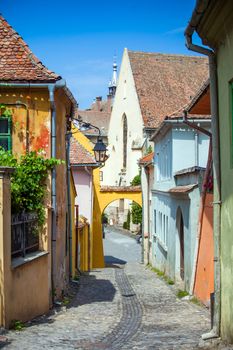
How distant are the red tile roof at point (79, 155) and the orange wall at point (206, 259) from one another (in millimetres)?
13775

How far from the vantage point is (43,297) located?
13.0m

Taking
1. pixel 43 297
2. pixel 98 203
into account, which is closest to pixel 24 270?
pixel 43 297

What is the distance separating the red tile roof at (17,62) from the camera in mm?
13500

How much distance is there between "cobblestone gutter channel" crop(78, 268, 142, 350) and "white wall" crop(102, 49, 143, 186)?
36006mm

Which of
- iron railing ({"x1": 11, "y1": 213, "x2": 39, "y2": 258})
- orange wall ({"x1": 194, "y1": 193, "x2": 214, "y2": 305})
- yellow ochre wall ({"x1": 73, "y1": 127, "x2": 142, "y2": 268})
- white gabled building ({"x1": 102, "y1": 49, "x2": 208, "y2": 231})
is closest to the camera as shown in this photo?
iron railing ({"x1": 11, "y1": 213, "x2": 39, "y2": 258})

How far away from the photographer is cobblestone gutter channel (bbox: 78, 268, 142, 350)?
9634mm

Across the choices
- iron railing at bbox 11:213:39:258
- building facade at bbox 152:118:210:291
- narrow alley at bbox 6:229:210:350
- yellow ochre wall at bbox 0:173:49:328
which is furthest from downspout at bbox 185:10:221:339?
building facade at bbox 152:118:210:291

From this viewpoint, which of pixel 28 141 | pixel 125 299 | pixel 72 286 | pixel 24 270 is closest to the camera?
pixel 24 270

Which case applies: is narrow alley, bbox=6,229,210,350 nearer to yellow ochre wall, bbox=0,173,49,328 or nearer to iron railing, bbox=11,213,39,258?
yellow ochre wall, bbox=0,173,49,328

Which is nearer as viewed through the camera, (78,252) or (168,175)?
(168,175)

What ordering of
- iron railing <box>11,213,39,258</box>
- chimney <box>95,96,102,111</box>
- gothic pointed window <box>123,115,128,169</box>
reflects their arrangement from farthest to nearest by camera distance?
chimney <box>95,96,102,111</box> → gothic pointed window <box>123,115,128,169</box> → iron railing <box>11,213,39,258</box>

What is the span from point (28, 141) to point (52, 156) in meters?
0.65

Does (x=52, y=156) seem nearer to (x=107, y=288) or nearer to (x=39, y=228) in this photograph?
(x=39, y=228)

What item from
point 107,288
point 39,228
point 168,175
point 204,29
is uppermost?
point 204,29
